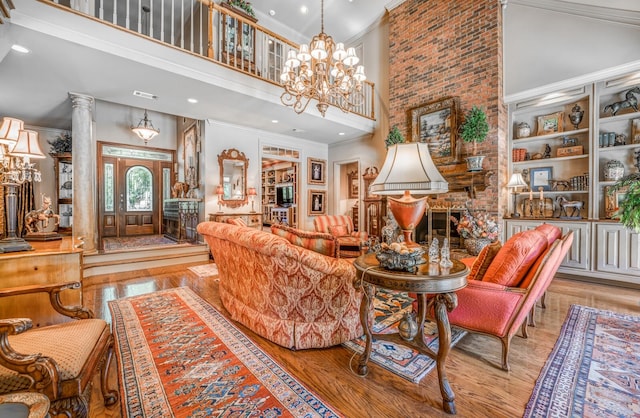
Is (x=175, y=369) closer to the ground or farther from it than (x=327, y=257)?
closer to the ground

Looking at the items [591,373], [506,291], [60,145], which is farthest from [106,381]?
[60,145]

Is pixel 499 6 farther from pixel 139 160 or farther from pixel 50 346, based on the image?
pixel 139 160

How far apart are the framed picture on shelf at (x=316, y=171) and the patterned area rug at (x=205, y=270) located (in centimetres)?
361

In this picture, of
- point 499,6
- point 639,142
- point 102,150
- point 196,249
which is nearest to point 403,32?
point 499,6

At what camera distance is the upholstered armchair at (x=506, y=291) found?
5.92 ft

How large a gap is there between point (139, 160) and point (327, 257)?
754cm

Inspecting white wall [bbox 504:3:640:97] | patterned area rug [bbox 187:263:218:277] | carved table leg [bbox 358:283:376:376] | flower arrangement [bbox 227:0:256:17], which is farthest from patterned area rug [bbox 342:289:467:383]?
flower arrangement [bbox 227:0:256:17]

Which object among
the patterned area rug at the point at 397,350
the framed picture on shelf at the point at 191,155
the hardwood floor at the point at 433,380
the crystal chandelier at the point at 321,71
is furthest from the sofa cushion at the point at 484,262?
the framed picture on shelf at the point at 191,155

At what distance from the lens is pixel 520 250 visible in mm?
1852

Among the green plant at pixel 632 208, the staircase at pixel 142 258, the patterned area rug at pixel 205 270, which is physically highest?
the green plant at pixel 632 208

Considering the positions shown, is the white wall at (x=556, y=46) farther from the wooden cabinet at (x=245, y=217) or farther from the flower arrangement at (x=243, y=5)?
the wooden cabinet at (x=245, y=217)

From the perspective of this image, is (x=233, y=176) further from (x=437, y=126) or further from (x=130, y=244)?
(x=437, y=126)

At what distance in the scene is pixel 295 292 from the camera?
6.92ft

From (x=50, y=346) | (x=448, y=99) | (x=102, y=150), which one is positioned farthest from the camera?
(x=102, y=150)
